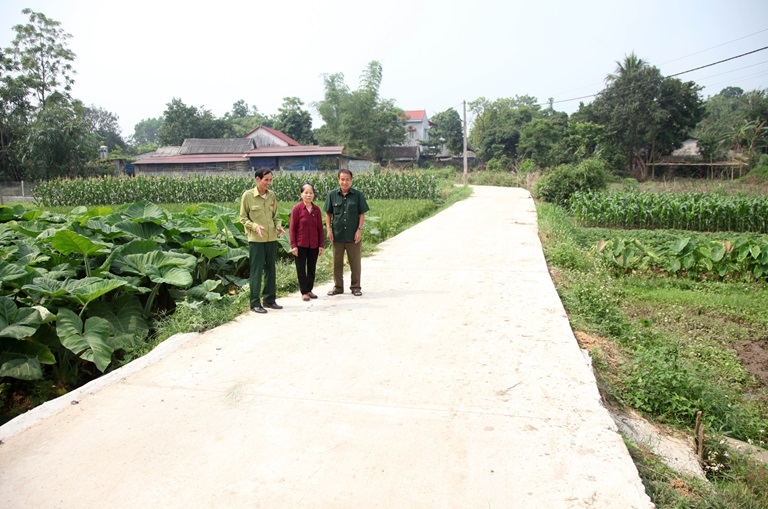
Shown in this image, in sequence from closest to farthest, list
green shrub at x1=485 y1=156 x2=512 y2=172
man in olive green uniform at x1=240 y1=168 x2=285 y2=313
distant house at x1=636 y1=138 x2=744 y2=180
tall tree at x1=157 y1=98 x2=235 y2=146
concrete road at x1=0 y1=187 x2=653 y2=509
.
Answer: concrete road at x1=0 y1=187 x2=653 y2=509, man in olive green uniform at x1=240 y1=168 x2=285 y2=313, distant house at x1=636 y1=138 x2=744 y2=180, green shrub at x1=485 y1=156 x2=512 y2=172, tall tree at x1=157 y1=98 x2=235 y2=146

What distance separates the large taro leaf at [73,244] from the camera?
217 inches

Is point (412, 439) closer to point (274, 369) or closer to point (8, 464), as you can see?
point (274, 369)

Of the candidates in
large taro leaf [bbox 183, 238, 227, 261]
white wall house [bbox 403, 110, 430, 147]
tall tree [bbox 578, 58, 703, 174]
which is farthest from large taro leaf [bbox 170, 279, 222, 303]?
white wall house [bbox 403, 110, 430, 147]

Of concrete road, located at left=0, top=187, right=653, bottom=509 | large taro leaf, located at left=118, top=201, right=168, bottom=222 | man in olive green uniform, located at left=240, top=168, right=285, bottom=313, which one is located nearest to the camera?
concrete road, located at left=0, top=187, right=653, bottom=509

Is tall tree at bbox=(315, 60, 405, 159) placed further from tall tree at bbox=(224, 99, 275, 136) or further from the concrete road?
the concrete road

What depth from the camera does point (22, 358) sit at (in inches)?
170

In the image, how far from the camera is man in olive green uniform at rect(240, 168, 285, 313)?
19.1 ft

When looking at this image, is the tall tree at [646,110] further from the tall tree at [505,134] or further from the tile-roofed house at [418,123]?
the tile-roofed house at [418,123]

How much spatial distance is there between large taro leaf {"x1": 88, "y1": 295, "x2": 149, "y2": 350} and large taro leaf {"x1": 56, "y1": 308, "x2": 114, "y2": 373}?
28 centimetres

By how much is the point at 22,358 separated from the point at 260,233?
249 centimetres

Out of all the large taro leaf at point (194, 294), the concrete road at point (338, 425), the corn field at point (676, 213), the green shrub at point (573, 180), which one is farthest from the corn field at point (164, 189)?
the concrete road at point (338, 425)

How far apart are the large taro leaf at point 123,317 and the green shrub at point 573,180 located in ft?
65.2

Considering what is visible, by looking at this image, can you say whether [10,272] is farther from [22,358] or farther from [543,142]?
[543,142]

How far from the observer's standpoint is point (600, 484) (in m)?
2.64
